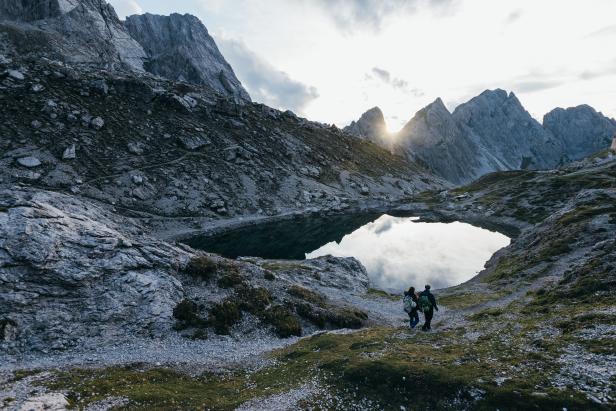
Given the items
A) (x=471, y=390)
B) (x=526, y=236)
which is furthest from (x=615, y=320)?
(x=526, y=236)

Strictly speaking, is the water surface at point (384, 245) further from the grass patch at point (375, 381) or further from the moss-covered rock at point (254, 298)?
the grass patch at point (375, 381)

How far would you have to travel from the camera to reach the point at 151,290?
120ft

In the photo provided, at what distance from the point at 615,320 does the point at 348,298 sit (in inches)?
1290

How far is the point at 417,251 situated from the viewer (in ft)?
328

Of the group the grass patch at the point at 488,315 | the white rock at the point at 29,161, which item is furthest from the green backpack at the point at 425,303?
the white rock at the point at 29,161

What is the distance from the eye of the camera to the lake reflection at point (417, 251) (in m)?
77.9

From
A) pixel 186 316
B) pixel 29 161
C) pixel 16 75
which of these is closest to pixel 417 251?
pixel 186 316

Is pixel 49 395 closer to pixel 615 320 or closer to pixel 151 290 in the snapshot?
pixel 151 290

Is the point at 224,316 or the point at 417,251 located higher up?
the point at 417,251

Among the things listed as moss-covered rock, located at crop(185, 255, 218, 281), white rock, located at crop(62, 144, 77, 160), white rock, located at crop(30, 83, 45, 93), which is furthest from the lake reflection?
white rock, located at crop(30, 83, 45, 93)

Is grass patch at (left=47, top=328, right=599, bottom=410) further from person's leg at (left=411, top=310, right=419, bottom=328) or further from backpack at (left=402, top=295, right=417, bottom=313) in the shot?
person's leg at (left=411, top=310, right=419, bottom=328)

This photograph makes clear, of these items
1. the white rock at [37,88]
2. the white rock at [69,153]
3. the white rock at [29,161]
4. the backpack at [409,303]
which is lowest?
the backpack at [409,303]

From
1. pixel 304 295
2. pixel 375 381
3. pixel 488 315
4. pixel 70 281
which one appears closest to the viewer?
pixel 375 381

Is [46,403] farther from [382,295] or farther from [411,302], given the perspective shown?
[382,295]
